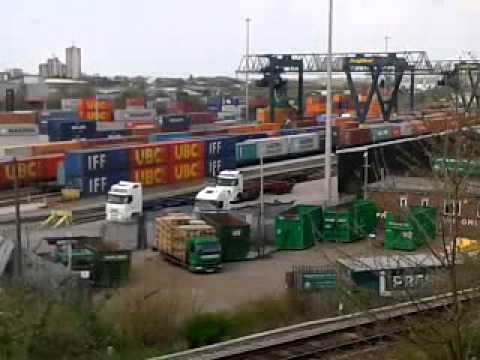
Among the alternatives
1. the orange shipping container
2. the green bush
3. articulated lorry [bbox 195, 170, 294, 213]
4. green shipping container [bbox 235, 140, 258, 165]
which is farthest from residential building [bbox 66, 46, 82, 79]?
the green bush

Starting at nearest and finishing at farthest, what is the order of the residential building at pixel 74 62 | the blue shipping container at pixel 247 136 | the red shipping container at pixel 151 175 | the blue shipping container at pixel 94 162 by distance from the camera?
the blue shipping container at pixel 94 162 < the red shipping container at pixel 151 175 < the blue shipping container at pixel 247 136 < the residential building at pixel 74 62

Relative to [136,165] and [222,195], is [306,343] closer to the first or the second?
[222,195]

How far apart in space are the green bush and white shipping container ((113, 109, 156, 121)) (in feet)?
134

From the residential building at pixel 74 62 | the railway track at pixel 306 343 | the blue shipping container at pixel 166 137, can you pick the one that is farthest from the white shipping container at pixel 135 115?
the residential building at pixel 74 62

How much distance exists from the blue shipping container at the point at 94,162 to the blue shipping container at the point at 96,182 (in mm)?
125

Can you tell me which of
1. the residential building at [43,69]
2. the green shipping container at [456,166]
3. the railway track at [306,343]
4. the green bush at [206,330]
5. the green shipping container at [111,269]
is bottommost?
the green shipping container at [111,269]

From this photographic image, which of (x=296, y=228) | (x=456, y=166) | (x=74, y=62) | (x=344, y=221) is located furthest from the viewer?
(x=74, y=62)

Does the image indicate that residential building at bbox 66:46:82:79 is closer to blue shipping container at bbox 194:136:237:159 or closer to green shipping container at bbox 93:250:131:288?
blue shipping container at bbox 194:136:237:159

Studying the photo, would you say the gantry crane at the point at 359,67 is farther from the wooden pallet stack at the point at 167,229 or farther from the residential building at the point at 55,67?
the residential building at the point at 55,67

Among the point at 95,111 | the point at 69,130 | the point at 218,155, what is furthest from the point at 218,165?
the point at 95,111

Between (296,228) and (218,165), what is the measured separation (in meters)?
11.4

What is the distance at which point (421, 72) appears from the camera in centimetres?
4128

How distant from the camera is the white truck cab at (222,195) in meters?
19.3

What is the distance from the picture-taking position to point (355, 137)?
32.4 metres
